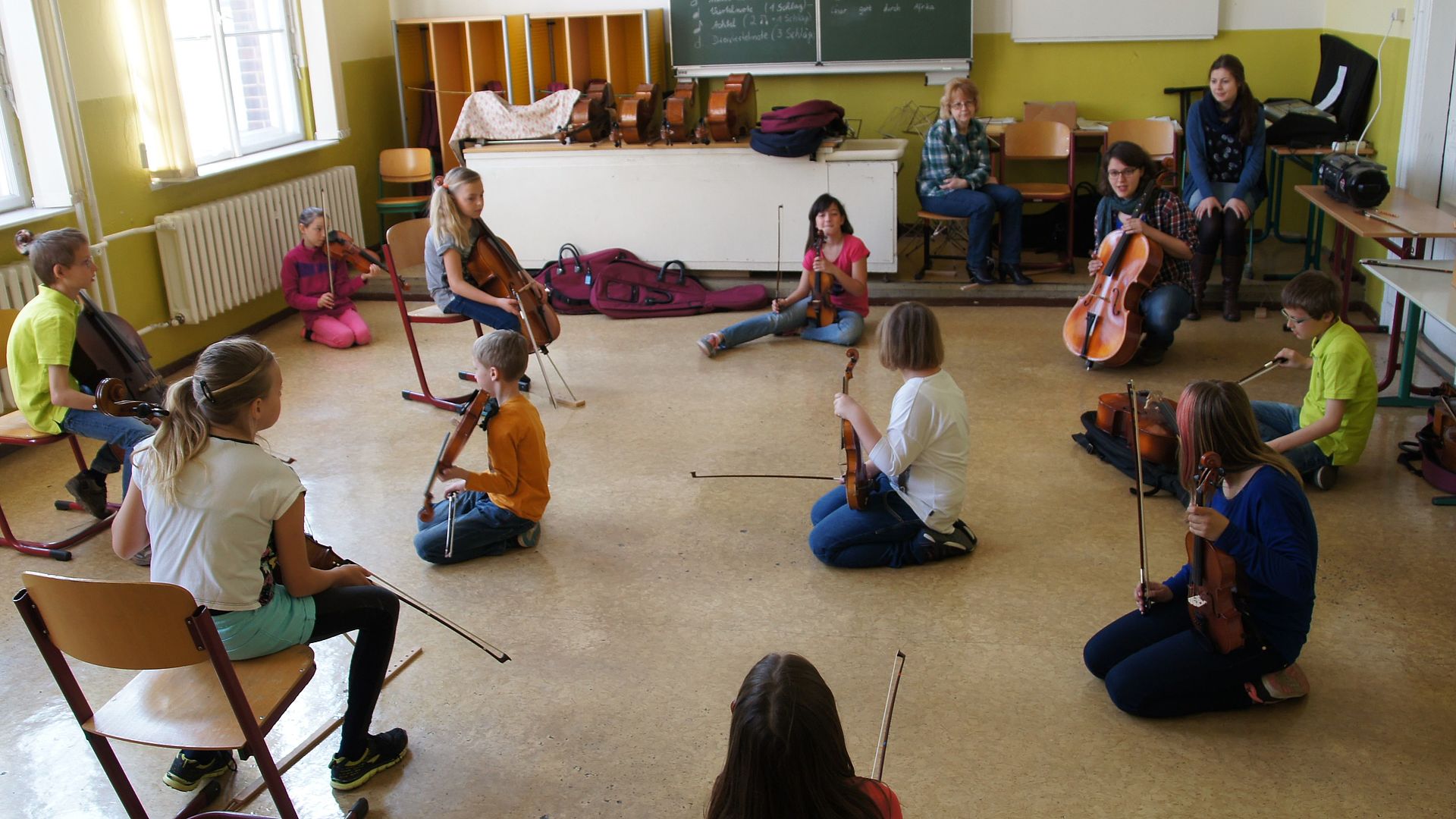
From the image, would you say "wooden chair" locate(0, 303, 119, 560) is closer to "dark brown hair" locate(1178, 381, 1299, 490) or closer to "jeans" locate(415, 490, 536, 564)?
"jeans" locate(415, 490, 536, 564)

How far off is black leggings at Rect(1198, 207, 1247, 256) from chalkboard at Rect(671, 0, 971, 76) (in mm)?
1941

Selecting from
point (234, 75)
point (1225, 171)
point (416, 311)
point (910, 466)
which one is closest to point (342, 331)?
point (416, 311)

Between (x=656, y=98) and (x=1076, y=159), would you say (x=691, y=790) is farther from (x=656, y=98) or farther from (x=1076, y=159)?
(x=1076, y=159)

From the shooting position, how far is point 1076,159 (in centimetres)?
713

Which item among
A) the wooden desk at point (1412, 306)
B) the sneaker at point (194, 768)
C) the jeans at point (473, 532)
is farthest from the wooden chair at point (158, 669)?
the wooden desk at point (1412, 306)

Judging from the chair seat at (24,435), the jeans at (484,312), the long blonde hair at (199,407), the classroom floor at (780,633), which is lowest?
the classroom floor at (780,633)

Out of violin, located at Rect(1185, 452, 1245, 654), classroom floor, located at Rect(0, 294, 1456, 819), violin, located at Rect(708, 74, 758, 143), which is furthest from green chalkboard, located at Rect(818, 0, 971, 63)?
violin, located at Rect(1185, 452, 1245, 654)

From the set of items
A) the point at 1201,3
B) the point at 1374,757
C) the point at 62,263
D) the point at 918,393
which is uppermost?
the point at 1201,3

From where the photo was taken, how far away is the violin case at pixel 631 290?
251 inches

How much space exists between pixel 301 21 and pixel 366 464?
3690mm

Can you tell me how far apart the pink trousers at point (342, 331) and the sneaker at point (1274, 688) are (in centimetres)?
461

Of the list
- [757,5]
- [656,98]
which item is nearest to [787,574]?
[656,98]

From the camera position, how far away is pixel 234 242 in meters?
6.01

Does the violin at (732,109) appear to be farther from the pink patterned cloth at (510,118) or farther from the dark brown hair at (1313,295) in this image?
the dark brown hair at (1313,295)
